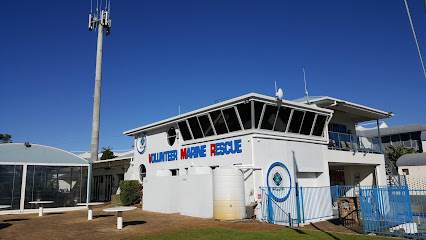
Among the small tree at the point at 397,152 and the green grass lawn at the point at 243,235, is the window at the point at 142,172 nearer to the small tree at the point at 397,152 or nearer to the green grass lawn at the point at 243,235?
the green grass lawn at the point at 243,235

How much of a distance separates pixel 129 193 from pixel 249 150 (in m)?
11.7

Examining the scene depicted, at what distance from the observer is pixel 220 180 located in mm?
14945

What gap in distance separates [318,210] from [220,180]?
23.8ft

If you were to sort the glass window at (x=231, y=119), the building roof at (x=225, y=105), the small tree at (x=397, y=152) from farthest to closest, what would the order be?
the small tree at (x=397, y=152) < the glass window at (x=231, y=119) < the building roof at (x=225, y=105)

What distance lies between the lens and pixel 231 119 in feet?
57.4

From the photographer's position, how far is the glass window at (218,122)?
711 inches

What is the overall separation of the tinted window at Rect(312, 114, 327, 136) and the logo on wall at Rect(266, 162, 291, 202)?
13.5 ft

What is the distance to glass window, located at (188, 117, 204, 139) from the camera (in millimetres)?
19819

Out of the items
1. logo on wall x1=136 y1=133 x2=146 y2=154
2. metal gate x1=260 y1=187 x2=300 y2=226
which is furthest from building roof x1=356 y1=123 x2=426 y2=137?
metal gate x1=260 y1=187 x2=300 y2=226

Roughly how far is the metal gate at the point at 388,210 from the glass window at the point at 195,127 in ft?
33.1

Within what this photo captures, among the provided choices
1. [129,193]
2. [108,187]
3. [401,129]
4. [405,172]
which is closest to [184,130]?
[129,193]

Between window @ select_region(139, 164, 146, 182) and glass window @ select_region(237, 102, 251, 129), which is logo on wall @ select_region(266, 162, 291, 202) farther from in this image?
window @ select_region(139, 164, 146, 182)

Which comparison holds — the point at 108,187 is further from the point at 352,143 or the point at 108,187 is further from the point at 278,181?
the point at 352,143

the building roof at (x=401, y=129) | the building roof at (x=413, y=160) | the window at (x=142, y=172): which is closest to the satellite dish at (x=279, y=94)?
the window at (x=142, y=172)
